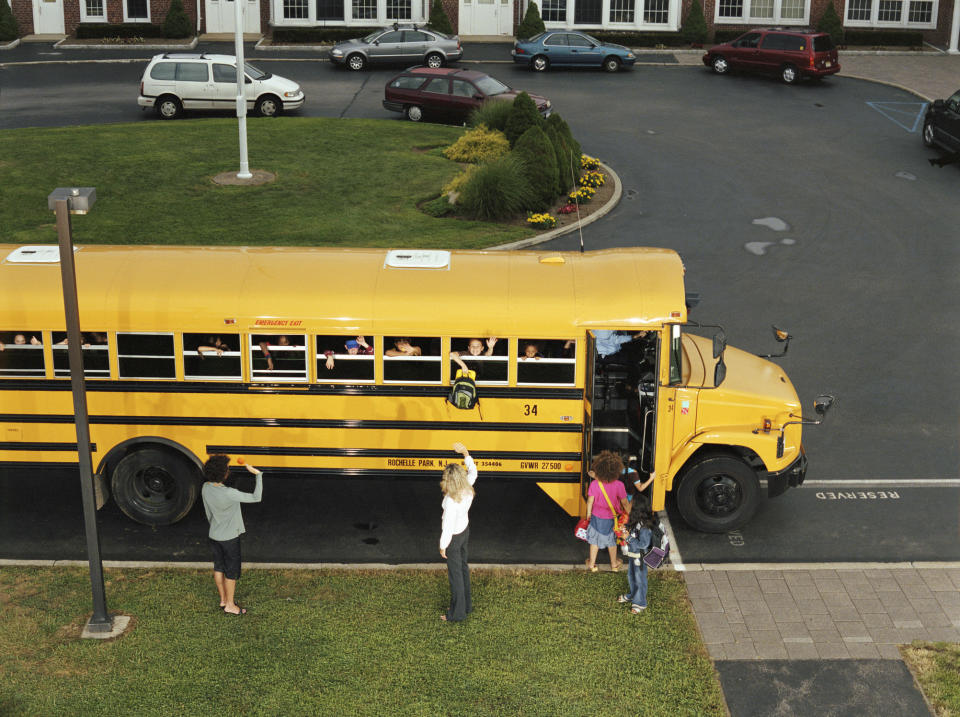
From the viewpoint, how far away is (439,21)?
1804 inches

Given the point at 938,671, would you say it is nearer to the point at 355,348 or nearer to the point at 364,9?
the point at 355,348

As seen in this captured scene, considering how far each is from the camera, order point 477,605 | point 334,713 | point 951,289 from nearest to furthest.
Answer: point 334,713
point 477,605
point 951,289

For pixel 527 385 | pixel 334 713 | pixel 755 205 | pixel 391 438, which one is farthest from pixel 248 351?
pixel 755 205

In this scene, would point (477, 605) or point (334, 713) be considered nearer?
point (334, 713)

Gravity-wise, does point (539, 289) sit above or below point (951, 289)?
above

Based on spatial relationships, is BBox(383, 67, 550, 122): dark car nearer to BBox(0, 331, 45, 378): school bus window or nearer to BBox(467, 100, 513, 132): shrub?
BBox(467, 100, 513, 132): shrub

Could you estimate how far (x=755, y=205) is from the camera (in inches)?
1083

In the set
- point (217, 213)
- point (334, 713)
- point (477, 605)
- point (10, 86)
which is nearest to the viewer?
point (334, 713)

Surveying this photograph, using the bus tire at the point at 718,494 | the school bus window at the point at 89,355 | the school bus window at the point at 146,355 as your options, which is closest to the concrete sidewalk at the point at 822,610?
the bus tire at the point at 718,494

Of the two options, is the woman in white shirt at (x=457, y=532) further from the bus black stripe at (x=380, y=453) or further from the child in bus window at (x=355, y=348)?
the child in bus window at (x=355, y=348)

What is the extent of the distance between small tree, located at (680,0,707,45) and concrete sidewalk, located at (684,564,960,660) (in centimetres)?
3715

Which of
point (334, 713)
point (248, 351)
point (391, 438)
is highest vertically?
point (248, 351)

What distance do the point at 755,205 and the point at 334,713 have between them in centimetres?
2003

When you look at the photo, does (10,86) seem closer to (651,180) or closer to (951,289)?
(651,180)
